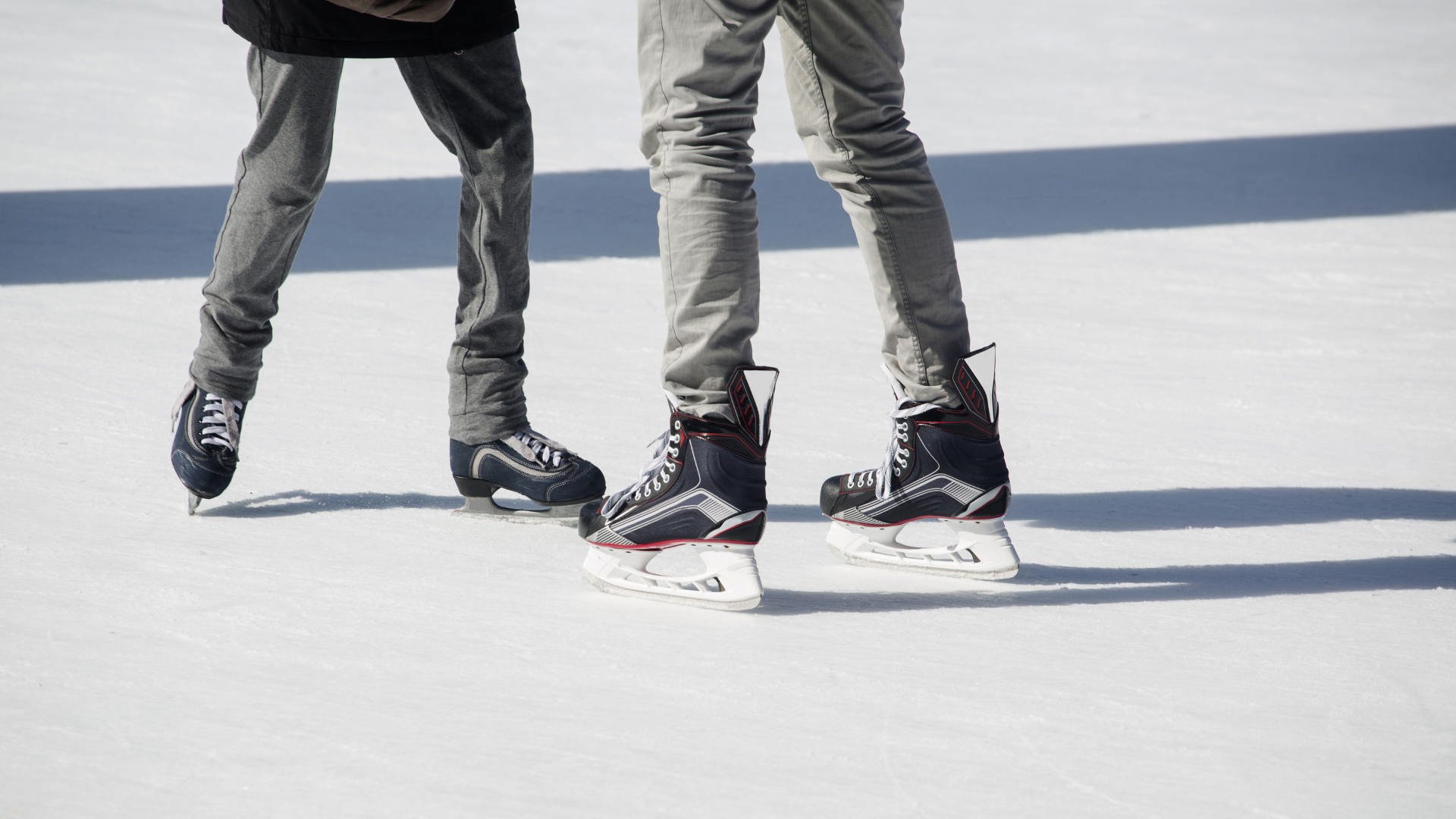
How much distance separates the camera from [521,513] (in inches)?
84.2

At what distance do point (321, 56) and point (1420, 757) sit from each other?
5.49 ft

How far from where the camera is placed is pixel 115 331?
2936mm

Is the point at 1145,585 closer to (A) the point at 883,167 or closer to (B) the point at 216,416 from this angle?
(A) the point at 883,167

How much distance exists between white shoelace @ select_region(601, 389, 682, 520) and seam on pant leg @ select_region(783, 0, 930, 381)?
0.36 meters

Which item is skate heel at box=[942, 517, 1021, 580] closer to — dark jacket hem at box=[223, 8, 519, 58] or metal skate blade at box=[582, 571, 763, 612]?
metal skate blade at box=[582, 571, 763, 612]

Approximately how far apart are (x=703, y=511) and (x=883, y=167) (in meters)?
0.53

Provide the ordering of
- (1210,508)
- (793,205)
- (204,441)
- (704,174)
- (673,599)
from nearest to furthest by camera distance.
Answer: (704,174)
(673,599)
(204,441)
(1210,508)
(793,205)

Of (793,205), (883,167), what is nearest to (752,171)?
(883,167)

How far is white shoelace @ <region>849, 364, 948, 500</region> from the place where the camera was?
1896 mm

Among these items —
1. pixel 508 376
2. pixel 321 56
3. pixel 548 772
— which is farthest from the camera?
pixel 508 376

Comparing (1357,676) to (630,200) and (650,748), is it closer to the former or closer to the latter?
(650,748)

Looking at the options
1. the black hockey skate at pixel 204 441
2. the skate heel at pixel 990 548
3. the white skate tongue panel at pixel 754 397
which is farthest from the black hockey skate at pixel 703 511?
the black hockey skate at pixel 204 441

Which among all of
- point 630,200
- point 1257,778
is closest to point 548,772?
point 1257,778

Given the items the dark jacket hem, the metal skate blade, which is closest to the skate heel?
the metal skate blade
